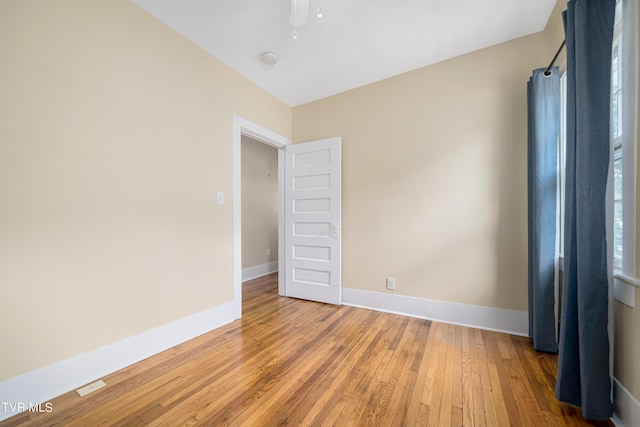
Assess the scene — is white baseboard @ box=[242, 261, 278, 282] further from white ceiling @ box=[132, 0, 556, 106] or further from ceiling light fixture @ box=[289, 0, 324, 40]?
ceiling light fixture @ box=[289, 0, 324, 40]

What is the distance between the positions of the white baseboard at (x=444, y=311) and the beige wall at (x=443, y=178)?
80 mm

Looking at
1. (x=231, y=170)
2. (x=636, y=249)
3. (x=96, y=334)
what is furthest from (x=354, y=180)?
(x=96, y=334)

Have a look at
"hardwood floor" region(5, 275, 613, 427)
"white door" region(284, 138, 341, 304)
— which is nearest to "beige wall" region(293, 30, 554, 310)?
"white door" region(284, 138, 341, 304)

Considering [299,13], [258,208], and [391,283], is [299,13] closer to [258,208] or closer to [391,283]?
[391,283]

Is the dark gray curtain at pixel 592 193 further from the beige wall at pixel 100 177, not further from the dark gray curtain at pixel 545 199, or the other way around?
the beige wall at pixel 100 177

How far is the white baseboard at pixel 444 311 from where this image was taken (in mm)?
2369

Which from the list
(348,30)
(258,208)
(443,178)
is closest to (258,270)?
(258,208)

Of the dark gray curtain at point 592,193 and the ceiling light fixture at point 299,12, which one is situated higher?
the ceiling light fixture at point 299,12

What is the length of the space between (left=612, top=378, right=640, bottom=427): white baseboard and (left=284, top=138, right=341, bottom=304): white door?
89.4 inches

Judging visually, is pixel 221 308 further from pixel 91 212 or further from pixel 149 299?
pixel 91 212

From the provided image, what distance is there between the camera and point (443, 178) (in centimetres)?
266

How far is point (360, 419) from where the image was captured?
1377mm

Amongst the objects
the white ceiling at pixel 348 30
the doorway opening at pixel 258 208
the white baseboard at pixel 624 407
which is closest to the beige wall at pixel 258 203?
the doorway opening at pixel 258 208

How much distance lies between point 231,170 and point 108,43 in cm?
133
